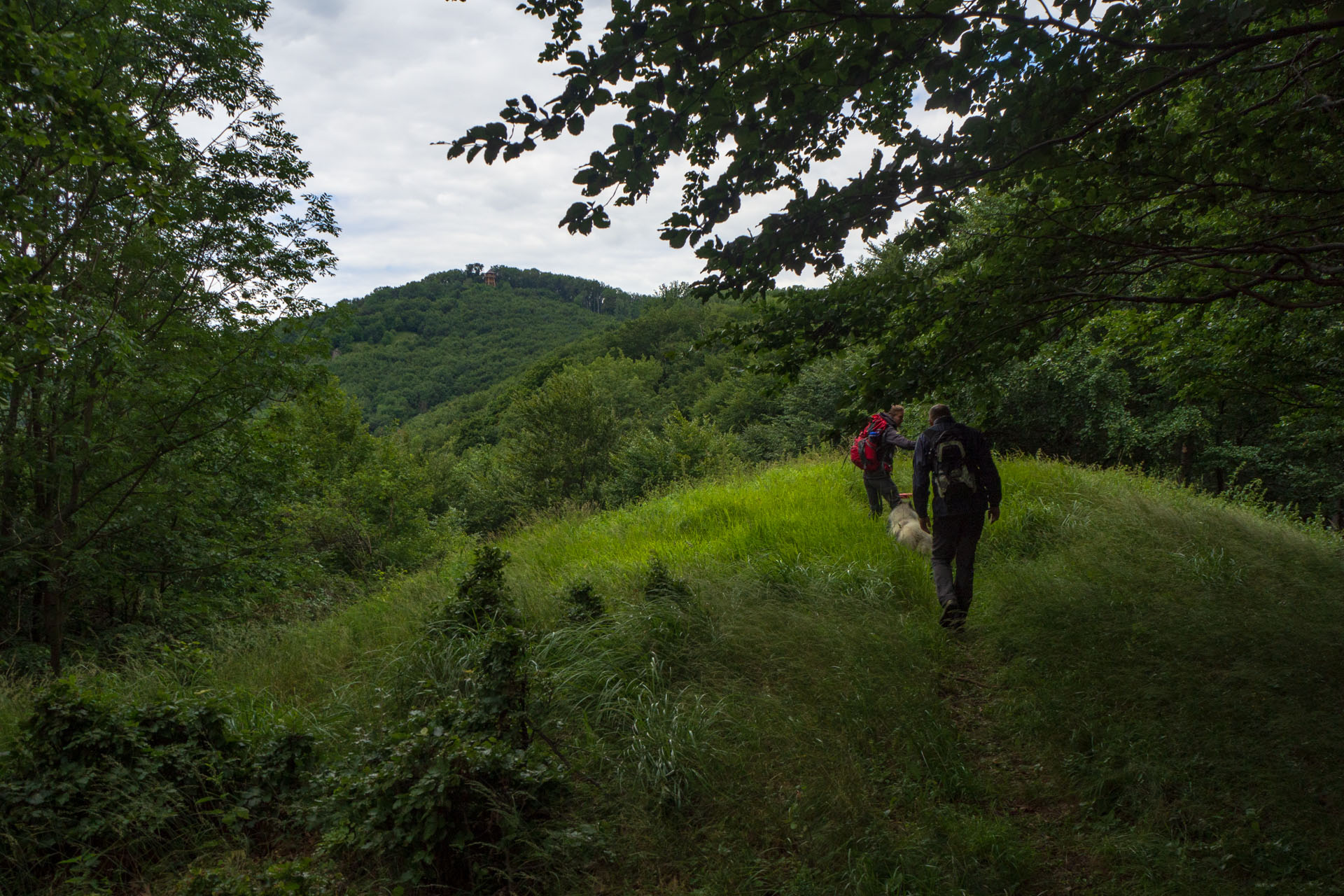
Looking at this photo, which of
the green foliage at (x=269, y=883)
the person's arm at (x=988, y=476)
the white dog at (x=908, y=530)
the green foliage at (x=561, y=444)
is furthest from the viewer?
the green foliage at (x=561, y=444)

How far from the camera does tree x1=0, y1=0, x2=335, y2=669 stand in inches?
274

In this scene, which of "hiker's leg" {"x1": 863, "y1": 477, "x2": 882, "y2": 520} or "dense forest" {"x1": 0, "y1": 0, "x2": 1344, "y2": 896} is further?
"hiker's leg" {"x1": 863, "y1": 477, "x2": 882, "y2": 520}

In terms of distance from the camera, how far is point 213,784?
3598 millimetres

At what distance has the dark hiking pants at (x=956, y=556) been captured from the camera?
5258 mm

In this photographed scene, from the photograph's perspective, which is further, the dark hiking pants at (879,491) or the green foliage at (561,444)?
the green foliage at (561,444)

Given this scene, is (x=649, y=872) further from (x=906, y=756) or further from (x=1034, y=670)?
(x=1034, y=670)

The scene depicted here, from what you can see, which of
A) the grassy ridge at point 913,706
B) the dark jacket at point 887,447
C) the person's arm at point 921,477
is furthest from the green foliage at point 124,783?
the dark jacket at point 887,447

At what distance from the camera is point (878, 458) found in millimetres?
7789

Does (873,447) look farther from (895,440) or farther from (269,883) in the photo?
(269,883)

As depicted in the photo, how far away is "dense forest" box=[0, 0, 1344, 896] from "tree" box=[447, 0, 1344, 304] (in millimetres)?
22

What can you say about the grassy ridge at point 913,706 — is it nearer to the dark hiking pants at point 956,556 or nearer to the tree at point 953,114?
the dark hiking pants at point 956,556

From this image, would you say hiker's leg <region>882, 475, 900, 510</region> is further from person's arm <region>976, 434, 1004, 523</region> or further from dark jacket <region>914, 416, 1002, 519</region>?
person's arm <region>976, 434, 1004, 523</region>

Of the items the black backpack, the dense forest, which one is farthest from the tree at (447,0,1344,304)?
the black backpack

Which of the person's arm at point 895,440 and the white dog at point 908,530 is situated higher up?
the person's arm at point 895,440
